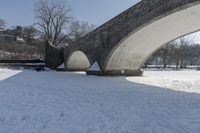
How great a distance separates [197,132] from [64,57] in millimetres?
22664

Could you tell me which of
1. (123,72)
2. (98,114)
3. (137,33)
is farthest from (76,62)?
(98,114)

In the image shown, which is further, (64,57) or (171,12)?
(64,57)

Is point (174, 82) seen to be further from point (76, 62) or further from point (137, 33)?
point (76, 62)

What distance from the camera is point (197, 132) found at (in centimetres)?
508

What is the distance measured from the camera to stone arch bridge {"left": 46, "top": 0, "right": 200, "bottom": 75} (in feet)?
45.2

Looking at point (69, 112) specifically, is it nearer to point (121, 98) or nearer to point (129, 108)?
point (129, 108)

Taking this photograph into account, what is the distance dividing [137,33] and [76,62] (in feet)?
38.5

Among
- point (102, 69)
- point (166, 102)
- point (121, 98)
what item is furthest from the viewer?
point (102, 69)

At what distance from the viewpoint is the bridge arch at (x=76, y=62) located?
26500 mm

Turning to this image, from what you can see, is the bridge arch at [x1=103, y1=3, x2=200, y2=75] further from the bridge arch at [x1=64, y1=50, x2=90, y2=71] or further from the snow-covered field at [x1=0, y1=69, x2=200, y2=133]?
the bridge arch at [x1=64, y1=50, x2=90, y2=71]

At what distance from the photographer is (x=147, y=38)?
18266 mm

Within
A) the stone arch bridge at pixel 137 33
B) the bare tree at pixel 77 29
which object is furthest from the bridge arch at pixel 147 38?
the bare tree at pixel 77 29

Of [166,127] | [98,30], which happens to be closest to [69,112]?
[166,127]

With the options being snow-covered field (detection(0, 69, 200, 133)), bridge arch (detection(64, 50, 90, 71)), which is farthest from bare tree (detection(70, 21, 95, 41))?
snow-covered field (detection(0, 69, 200, 133))
